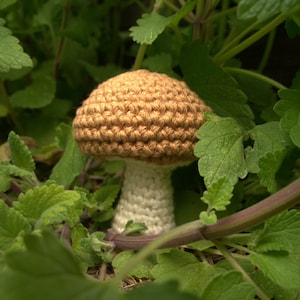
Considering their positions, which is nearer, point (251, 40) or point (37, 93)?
point (251, 40)

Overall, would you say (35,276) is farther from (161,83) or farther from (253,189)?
(253,189)

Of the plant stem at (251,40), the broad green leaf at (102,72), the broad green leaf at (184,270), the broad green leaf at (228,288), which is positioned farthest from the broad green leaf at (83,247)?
the broad green leaf at (102,72)

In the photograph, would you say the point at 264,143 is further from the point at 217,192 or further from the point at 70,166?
the point at 70,166

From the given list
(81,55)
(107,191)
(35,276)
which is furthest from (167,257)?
(81,55)

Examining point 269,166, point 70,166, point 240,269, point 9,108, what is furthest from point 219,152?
point 9,108

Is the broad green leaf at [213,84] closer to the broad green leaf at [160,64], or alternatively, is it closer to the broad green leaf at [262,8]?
the broad green leaf at [160,64]

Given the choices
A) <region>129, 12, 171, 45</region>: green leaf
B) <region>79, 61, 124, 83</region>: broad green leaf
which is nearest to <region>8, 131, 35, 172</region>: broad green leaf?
<region>129, 12, 171, 45</region>: green leaf

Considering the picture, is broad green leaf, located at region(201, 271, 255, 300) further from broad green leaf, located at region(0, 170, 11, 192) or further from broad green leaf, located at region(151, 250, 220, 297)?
broad green leaf, located at region(0, 170, 11, 192)
